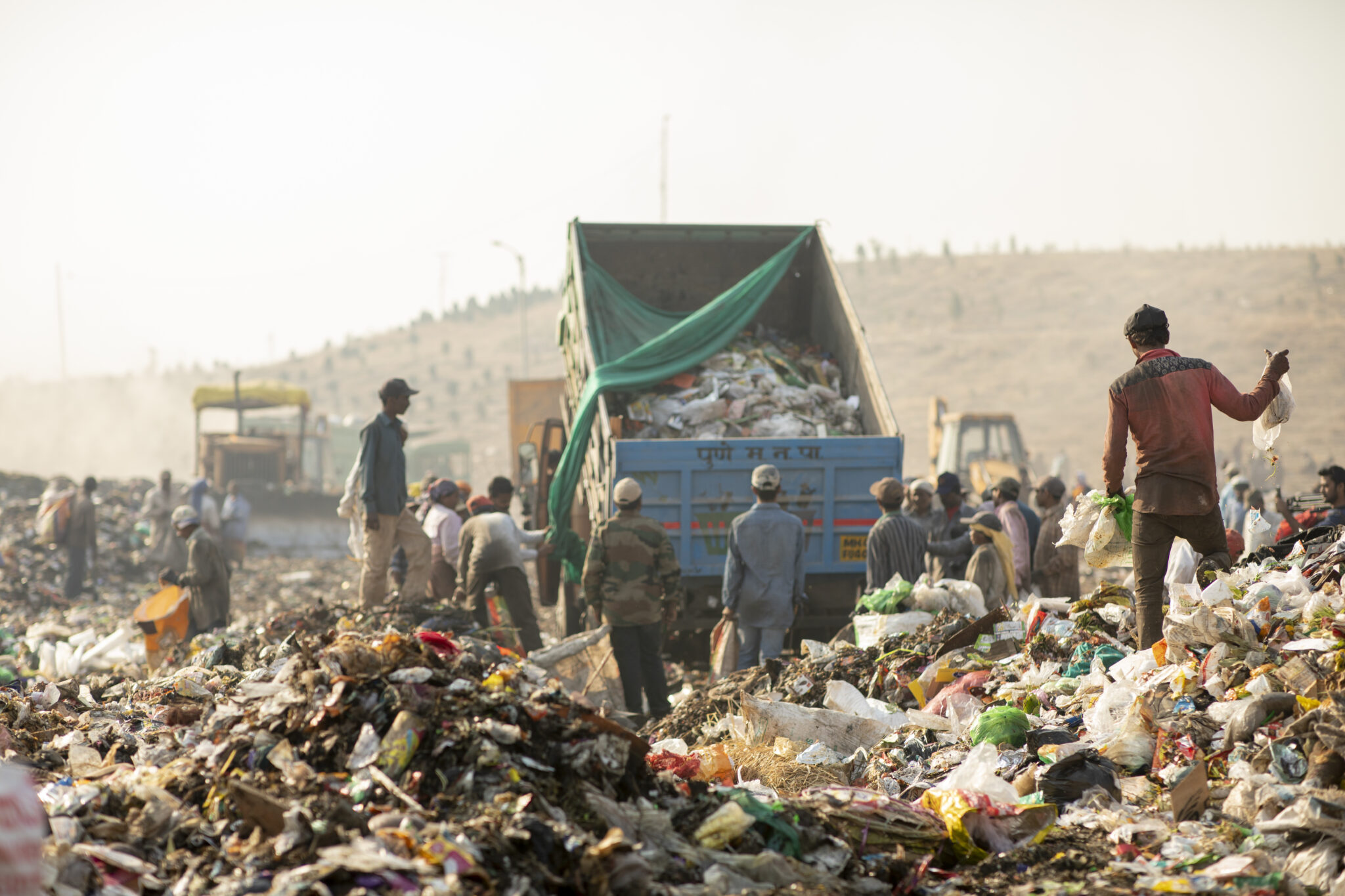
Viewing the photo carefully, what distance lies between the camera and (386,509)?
23.7ft

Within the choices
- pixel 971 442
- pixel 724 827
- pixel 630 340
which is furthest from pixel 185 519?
pixel 971 442

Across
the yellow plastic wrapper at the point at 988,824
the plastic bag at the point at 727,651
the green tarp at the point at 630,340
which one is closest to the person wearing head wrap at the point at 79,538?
the green tarp at the point at 630,340

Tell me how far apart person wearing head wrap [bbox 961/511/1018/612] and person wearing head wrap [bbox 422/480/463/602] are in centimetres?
367

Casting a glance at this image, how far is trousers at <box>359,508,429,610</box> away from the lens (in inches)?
287

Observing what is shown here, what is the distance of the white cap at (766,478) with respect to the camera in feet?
21.9

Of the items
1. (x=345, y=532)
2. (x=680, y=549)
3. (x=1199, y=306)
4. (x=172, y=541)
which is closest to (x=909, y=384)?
(x=1199, y=306)

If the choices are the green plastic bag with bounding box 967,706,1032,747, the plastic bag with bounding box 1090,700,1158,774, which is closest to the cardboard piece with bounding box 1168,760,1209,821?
the plastic bag with bounding box 1090,700,1158,774

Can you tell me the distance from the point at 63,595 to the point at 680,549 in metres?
9.57

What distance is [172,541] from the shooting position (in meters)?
13.0

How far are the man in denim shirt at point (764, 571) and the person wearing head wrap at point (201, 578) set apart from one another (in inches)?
147

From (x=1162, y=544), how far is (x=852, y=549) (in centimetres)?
303

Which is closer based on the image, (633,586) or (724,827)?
(724,827)

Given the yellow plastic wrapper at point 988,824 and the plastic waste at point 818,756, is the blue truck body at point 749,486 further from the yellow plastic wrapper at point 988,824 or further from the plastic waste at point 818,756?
the yellow plastic wrapper at point 988,824

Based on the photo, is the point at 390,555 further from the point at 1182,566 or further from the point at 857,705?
the point at 1182,566
